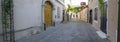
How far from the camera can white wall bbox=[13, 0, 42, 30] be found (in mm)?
10391

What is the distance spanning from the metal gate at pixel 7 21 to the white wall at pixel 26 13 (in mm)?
845

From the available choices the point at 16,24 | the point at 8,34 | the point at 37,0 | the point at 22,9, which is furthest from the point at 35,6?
the point at 8,34

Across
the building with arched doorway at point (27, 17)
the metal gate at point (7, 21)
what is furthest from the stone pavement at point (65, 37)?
the metal gate at point (7, 21)

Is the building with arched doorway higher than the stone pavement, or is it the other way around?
the building with arched doorway

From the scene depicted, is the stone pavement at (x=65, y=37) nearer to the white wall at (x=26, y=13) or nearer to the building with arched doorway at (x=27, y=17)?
the building with arched doorway at (x=27, y=17)

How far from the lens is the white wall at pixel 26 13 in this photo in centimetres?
1039

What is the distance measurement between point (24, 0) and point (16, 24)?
1.73 m

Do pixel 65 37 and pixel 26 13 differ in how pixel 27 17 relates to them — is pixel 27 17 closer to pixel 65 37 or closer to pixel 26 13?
pixel 26 13

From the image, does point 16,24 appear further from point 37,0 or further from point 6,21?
point 37,0

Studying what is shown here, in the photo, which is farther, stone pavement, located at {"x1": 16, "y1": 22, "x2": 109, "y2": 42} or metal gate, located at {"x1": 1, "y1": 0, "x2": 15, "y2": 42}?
stone pavement, located at {"x1": 16, "y1": 22, "x2": 109, "y2": 42}

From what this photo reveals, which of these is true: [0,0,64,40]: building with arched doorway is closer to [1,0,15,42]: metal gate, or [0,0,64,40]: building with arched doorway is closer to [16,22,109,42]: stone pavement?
[16,22,109,42]: stone pavement

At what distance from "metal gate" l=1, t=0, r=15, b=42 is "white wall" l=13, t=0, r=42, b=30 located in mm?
845

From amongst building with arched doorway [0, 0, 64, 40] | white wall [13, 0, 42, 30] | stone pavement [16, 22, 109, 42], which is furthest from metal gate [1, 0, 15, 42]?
stone pavement [16, 22, 109, 42]

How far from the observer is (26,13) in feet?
38.9
